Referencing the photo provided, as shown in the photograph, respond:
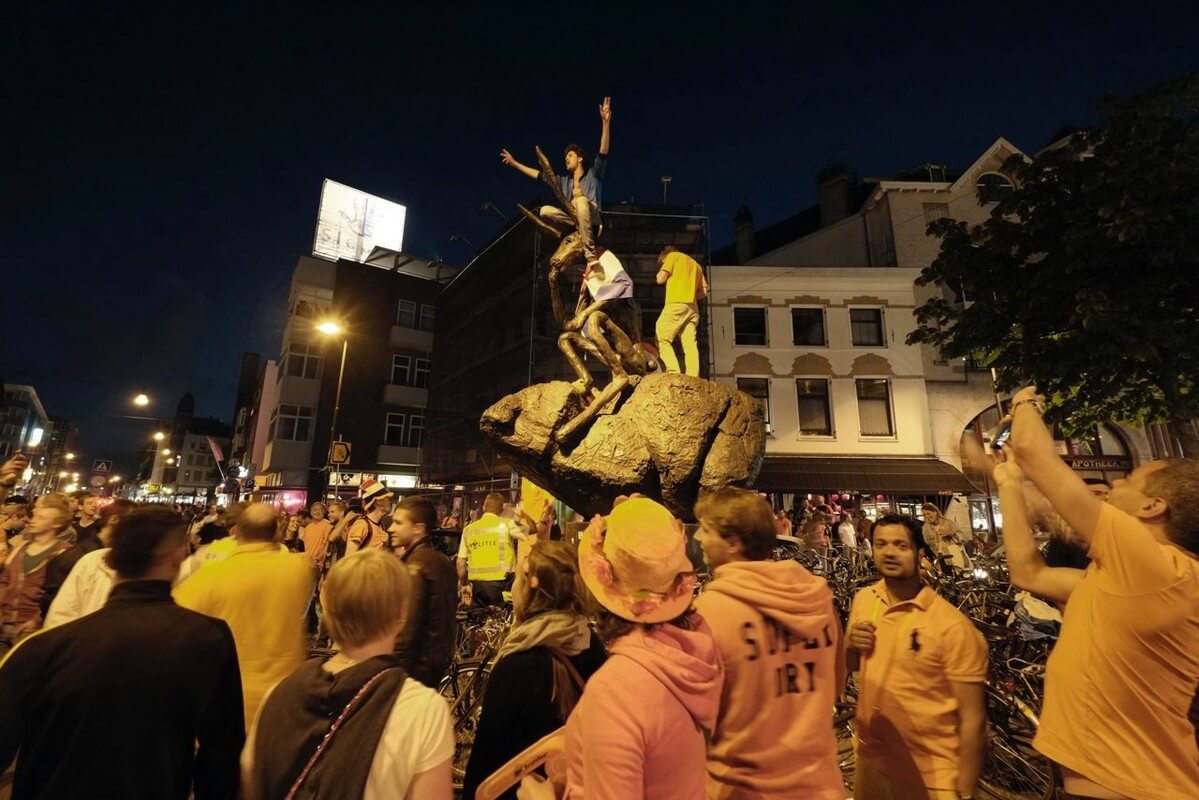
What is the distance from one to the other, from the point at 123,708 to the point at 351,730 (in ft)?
2.78

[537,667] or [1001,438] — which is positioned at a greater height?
[1001,438]

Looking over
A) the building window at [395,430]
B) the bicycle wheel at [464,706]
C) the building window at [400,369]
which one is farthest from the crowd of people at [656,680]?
the building window at [400,369]

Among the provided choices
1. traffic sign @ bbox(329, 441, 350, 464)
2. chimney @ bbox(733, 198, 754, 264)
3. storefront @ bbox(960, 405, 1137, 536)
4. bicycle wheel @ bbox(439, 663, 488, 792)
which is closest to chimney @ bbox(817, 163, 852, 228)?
chimney @ bbox(733, 198, 754, 264)

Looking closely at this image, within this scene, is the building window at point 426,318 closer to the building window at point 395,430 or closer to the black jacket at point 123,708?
the building window at point 395,430

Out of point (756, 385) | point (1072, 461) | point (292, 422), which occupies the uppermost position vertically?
point (756, 385)

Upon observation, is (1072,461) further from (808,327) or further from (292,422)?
(292,422)

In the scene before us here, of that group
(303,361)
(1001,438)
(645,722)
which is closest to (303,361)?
(303,361)

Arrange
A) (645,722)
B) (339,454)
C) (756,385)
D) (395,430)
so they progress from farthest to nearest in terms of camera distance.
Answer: (395,430) → (756,385) → (339,454) → (645,722)

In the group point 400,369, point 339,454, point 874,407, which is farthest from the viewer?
point 400,369

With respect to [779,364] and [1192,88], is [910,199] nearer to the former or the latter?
[779,364]

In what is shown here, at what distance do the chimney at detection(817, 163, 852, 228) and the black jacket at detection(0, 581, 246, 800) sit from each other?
2673 cm

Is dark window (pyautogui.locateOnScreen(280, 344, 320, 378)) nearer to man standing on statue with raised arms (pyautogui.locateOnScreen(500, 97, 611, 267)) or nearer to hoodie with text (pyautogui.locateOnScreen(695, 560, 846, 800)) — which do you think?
man standing on statue with raised arms (pyautogui.locateOnScreen(500, 97, 611, 267))

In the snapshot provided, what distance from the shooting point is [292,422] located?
99.0ft

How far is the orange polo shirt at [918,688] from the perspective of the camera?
2340 millimetres
